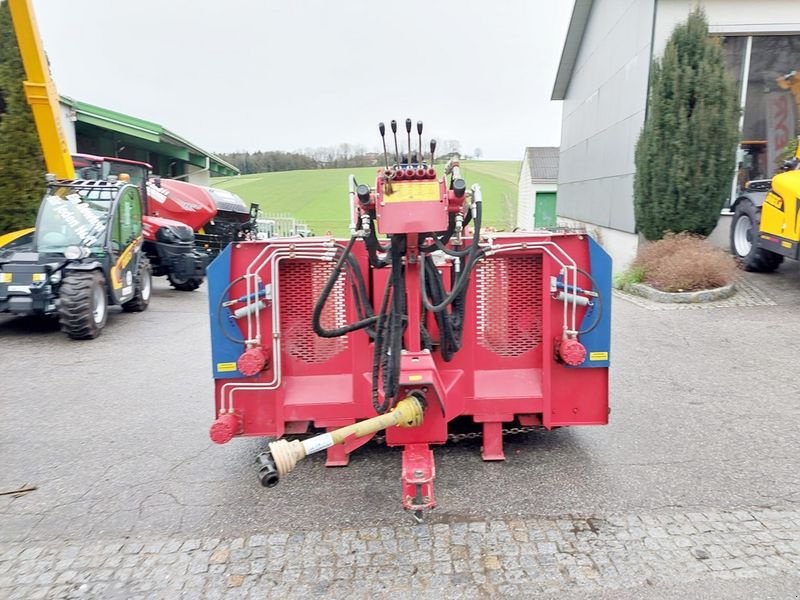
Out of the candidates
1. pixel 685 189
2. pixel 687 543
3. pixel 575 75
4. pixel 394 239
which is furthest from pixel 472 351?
pixel 575 75

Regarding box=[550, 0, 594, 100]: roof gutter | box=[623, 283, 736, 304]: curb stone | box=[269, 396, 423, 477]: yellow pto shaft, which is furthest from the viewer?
box=[550, 0, 594, 100]: roof gutter

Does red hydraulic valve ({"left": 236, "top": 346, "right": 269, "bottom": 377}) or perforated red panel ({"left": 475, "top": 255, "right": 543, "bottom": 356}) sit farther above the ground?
perforated red panel ({"left": 475, "top": 255, "right": 543, "bottom": 356})

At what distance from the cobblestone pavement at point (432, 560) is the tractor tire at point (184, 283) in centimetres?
1046

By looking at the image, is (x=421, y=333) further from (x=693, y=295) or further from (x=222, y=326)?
(x=693, y=295)

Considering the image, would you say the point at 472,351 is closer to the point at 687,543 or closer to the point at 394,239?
the point at 394,239

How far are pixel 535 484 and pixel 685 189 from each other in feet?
29.4

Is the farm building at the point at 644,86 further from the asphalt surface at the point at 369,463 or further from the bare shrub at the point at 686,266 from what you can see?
the asphalt surface at the point at 369,463

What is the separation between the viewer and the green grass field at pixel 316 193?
30.2 m

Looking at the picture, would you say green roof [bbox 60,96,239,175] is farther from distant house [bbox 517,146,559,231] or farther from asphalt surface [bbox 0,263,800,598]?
distant house [bbox 517,146,559,231]

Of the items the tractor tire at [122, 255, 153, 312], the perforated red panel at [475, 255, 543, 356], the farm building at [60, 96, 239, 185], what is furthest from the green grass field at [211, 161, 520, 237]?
the perforated red panel at [475, 255, 543, 356]

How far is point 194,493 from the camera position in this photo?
153 inches

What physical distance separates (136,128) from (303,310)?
17.6 m

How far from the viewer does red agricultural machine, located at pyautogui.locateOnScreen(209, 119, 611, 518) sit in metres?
3.62

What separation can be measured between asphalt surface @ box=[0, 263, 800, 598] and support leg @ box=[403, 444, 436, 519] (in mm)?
385
